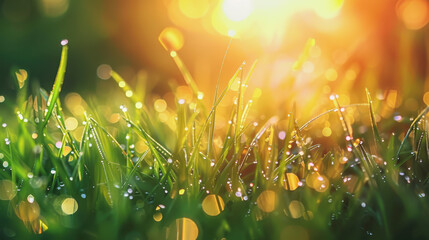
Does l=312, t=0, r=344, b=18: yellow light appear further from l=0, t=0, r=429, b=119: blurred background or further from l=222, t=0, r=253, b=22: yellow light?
l=222, t=0, r=253, b=22: yellow light

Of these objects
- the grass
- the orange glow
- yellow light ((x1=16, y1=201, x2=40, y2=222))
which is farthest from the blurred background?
yellow light ((x1=16, y1=201, x2=40, y2=222))

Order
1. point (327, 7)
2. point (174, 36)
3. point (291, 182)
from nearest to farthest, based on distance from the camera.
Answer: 1. point (291, 182)
2. point (327, 7)
3. point (174, 36)

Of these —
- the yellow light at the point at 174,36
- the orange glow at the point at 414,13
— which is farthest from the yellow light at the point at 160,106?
the yellow light at the point at 174,36

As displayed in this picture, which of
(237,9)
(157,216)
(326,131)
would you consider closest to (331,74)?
(326,131)

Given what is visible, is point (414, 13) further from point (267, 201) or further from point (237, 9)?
point (267, 201)

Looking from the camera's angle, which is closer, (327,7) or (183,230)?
(183,230)

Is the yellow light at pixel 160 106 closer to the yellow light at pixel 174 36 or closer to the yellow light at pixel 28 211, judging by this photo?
the yellow light at pixel 28 211

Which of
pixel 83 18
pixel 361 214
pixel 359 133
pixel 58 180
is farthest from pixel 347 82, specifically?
pixel 83 18

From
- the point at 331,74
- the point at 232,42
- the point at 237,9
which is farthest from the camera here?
the point at 232,42
